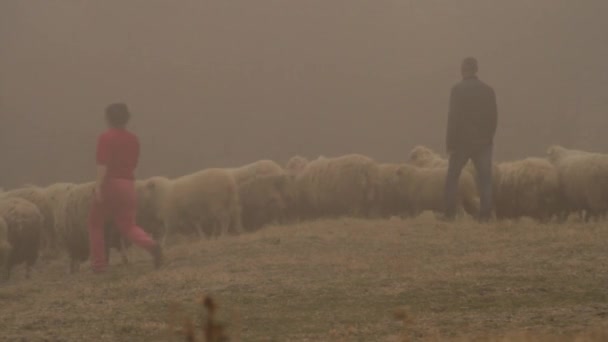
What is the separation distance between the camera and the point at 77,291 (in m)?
10.6

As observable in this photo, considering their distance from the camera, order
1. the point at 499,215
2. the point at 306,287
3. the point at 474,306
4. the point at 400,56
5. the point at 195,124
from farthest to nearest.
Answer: the point at 400,56
the point at 195,124
the point at 499,215
the point at 306,287
the point at 474,306

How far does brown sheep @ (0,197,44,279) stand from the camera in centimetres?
1425

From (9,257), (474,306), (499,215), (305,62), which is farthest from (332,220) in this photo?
(305,62)

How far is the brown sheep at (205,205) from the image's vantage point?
1592 centimetres

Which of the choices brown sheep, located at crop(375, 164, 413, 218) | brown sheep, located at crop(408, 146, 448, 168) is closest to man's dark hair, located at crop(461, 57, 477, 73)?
brown sheep, located at crop(375, 164, 413, 218)

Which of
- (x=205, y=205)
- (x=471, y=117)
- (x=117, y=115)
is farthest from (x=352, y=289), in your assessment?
(x=205, y=205)

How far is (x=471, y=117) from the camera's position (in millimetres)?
14547

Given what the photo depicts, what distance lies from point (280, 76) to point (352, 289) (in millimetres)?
44528

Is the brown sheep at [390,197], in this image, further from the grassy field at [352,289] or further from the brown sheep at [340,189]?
the grassy field at [352,289]

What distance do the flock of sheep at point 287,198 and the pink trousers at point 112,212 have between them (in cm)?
124

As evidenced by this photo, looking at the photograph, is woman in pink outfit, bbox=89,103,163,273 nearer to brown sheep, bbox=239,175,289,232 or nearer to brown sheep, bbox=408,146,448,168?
brown sheep, bbox=239,175,289,232

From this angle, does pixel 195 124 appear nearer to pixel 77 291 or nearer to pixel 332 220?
pixel 332 220

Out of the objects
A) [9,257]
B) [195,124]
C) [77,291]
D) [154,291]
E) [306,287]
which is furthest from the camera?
[195,124]

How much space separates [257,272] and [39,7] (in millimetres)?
49171
